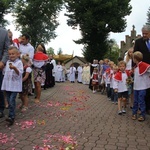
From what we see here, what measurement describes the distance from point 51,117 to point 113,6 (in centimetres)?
4011

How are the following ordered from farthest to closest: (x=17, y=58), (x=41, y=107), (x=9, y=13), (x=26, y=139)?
(x=9, y=13) < (x=41, y=107) < (x=17, y=58) < (x=26, y=139)

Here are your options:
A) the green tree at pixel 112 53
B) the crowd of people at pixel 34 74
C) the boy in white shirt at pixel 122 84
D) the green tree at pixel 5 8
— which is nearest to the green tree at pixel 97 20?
the green tree at pixel 112 53

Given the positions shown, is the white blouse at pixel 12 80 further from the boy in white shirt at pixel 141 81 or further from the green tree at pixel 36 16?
the green tree at pixel 36 16

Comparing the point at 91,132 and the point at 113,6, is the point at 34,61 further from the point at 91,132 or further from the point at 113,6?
the point at 113,6

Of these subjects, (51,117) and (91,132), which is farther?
(51,117)

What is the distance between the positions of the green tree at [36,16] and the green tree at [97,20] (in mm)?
5164

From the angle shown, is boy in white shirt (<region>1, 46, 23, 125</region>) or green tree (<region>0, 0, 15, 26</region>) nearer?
boy in white shirt (<region>1, 46, 23, 125</region>)

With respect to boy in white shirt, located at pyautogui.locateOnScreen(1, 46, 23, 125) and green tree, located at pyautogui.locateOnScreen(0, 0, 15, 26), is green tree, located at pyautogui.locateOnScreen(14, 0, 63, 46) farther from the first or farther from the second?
boy in white shirt, located at pyautogui.locateOnScreen(1, 46, 23, 125)

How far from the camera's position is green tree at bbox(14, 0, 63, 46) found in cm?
4950

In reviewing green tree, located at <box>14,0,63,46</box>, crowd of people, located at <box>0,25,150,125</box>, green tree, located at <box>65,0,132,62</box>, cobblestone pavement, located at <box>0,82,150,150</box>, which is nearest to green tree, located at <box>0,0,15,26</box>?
green tree, located at <box>14,0,63,46</box>

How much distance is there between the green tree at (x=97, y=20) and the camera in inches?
1761

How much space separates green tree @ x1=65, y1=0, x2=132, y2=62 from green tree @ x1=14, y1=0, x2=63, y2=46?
16.9 ft

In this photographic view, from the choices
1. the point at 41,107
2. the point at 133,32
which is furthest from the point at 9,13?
the point at 41,107

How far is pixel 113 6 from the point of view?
45.8 m
